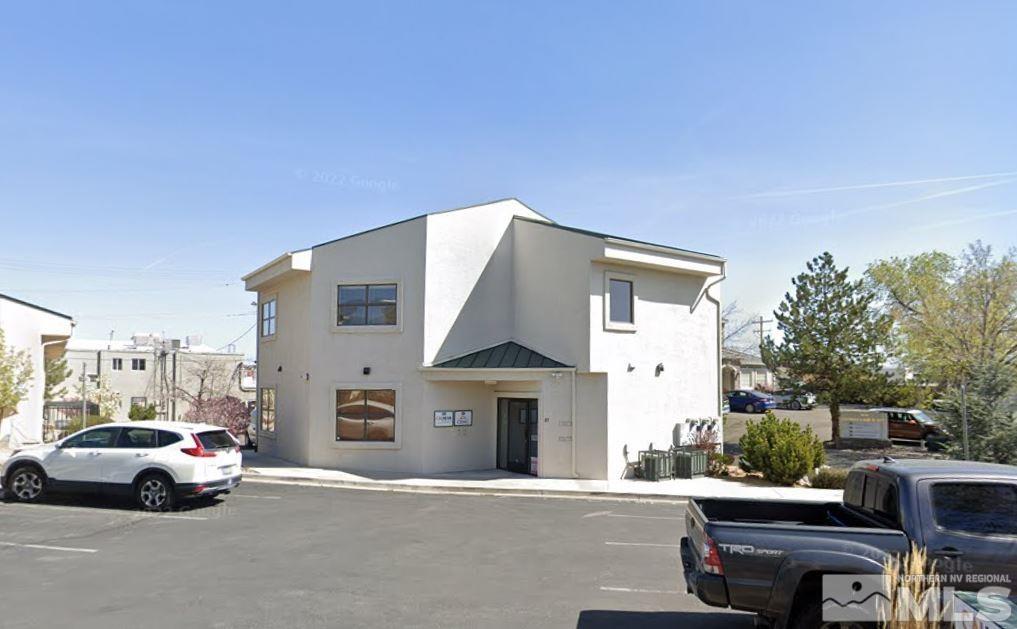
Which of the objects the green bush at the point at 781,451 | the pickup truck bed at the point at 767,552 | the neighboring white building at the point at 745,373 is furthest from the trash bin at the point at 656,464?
the neighboring white building at the point at 745,373

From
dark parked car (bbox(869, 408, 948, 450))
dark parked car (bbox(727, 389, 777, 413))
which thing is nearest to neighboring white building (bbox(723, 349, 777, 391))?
dark parked car (bbox(727, 389, 777, 413))

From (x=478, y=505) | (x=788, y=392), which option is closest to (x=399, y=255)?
(x=478, y=505)

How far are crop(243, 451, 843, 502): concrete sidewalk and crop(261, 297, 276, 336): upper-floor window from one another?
6058 mm

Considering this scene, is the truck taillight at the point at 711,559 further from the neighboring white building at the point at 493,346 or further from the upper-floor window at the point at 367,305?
the upper-floor window at the point at 367,305

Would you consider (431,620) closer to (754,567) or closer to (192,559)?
(754,567)

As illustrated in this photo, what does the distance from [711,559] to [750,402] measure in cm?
4008

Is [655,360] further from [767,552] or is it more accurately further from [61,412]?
[61,412]

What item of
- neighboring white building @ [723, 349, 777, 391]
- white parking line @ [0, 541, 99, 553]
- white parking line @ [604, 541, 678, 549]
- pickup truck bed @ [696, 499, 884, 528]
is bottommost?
white parking line @ [604, 541, 678, 549]

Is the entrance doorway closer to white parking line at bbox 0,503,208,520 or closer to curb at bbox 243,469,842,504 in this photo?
curb at bbox 243,469,842,504

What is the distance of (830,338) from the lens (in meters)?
28.9

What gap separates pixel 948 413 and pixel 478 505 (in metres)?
12.7

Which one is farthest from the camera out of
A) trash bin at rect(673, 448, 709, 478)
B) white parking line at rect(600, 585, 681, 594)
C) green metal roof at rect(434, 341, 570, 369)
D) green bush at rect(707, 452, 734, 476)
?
green bush at rect(707, 452, 734, 476)

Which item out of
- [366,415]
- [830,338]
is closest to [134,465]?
[366,415]

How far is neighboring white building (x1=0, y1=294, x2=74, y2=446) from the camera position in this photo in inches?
1083
